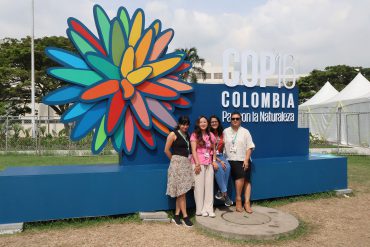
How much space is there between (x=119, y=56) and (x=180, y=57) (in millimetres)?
1035

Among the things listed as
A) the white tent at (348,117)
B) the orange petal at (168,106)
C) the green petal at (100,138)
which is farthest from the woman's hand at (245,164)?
the white tent at (348,117)

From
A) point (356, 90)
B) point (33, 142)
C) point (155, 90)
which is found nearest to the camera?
point (155, 90)

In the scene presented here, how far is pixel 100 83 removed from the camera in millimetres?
5551

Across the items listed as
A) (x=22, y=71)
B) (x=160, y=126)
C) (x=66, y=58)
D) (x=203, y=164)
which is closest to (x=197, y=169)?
(x=203, y=164)

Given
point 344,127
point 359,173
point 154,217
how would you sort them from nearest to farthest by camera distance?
point 154,217 → point 359,173 → point 344,127

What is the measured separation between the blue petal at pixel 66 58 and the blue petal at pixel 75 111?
593 millimetres

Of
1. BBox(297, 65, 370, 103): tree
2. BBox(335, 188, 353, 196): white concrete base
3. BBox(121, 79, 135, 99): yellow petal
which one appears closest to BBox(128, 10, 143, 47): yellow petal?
BBox(121, 79, 135, 99): yellow petal

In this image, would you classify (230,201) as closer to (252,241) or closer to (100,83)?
(252,241)

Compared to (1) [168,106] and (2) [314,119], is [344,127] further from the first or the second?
(1) [168,106]

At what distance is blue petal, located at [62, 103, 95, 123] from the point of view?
5414mm

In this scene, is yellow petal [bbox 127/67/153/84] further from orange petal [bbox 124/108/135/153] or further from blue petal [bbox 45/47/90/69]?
blue petal [bbox 45/47/90/69]

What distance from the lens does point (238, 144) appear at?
5.58 meters

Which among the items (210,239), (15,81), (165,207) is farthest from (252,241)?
(15,81)

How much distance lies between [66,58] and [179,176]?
248cm
